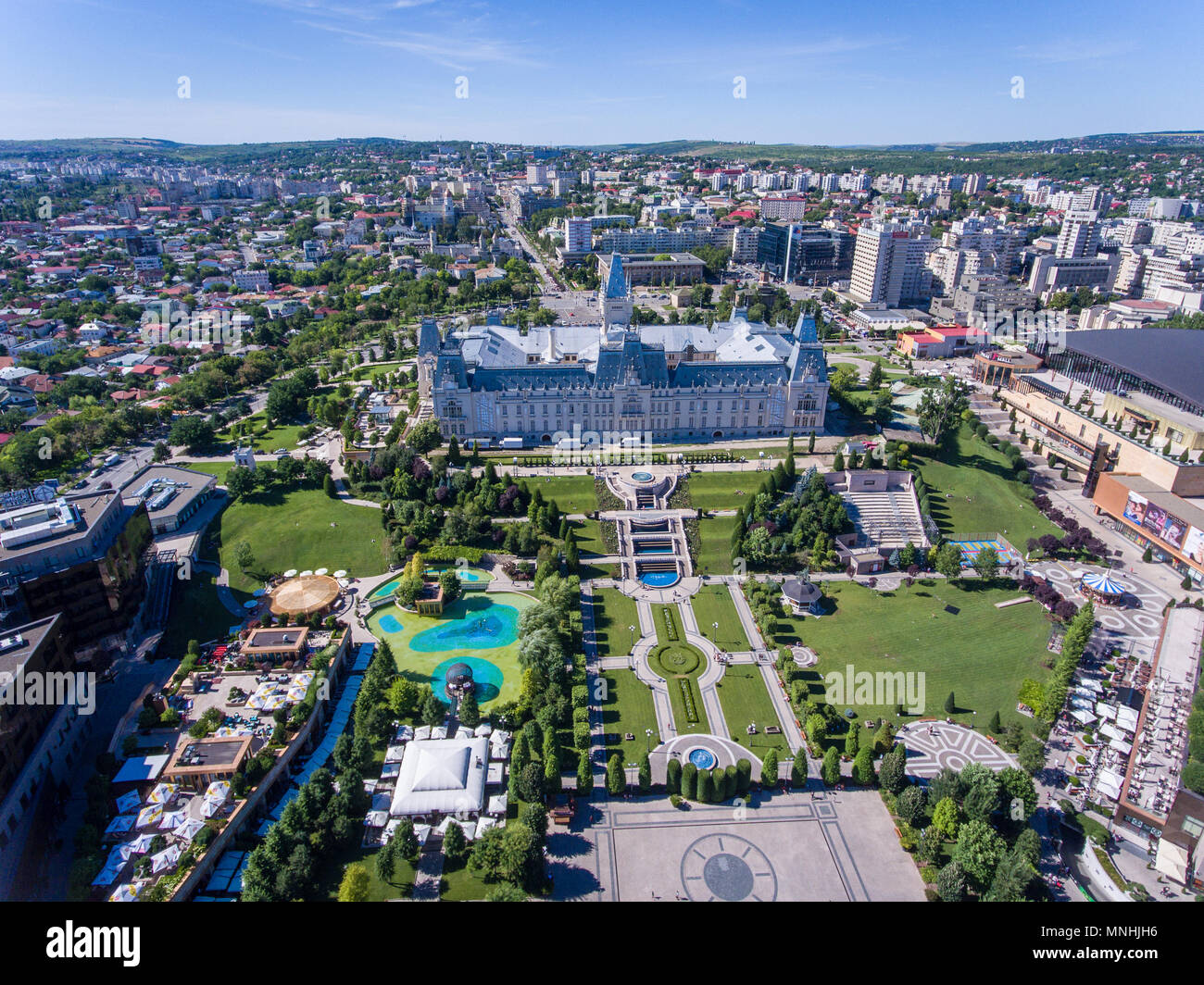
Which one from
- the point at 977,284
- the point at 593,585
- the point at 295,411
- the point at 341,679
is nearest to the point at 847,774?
the point at 593,585

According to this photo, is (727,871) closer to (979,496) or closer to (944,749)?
(944,749)

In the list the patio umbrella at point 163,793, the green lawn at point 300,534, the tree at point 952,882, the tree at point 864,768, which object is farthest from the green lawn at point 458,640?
the tree at point 952,882

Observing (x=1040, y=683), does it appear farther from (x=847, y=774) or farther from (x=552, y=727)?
(x=552, y=727)

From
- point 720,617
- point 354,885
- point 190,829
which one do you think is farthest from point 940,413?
point 190,829

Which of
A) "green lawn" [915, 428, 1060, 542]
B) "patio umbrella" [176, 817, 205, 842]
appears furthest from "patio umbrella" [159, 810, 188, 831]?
"green lawn" [915, 428, 1060, 542]
